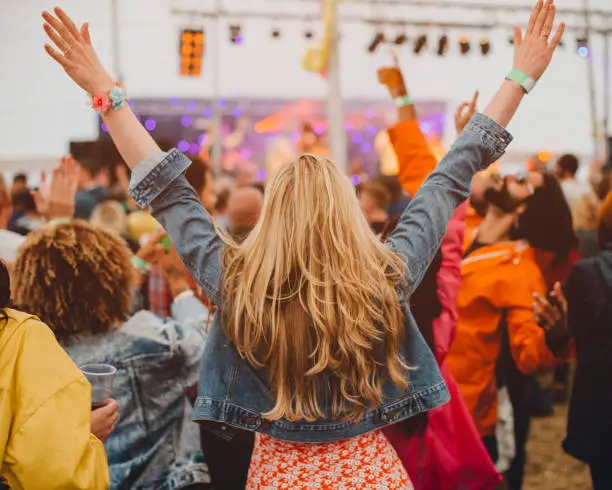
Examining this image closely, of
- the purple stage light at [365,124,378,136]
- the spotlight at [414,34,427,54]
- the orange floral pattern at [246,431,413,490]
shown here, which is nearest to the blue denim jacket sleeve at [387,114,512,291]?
the orange floral pattern at [246,431,413,490]

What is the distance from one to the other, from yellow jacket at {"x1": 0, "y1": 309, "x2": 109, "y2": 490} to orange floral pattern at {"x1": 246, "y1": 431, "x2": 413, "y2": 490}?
0.45 metres

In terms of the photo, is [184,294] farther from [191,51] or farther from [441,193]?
[191,51]

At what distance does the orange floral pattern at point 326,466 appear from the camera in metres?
1.70

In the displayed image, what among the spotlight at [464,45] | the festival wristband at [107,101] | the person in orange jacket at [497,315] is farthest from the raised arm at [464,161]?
the spotlight at [464,45]

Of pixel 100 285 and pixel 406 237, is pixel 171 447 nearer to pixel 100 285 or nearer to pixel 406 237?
pixel 100 285

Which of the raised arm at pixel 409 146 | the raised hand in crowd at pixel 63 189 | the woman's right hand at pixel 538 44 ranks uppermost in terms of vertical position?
the woman's right hand at pixel 538 44

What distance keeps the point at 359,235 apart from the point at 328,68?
399 inches

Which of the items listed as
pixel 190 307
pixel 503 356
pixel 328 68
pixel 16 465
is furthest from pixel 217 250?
pixel 328 68

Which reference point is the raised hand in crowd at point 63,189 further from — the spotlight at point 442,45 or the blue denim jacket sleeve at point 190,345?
the spotlight at point 442,45

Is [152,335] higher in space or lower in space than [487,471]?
higher

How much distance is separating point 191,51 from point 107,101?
467 inches

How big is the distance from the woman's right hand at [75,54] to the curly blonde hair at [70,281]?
77cm

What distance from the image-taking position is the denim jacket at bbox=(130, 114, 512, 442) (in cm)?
166

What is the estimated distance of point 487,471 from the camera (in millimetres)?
2371
